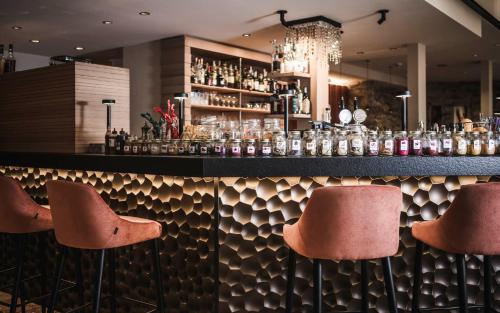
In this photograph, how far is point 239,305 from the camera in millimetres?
2340

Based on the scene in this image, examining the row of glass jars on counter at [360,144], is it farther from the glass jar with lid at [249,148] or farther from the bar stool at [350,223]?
the bar stool at [350,223]

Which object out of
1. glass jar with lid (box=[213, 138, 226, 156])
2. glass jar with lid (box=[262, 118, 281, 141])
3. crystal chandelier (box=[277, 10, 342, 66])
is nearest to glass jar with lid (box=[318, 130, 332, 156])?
glass jar with lid (box=[262, 118, 281, 141])

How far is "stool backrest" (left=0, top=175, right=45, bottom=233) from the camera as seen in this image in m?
2.57

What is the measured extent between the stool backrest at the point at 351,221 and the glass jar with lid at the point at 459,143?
0.88 meters

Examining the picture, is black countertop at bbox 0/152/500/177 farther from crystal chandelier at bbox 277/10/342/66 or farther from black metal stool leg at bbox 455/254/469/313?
crystal chandelier at bbox 277/10/342/66

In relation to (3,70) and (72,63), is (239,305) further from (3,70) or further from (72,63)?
(3,70)

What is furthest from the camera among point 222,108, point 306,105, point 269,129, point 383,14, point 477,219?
point 222,108

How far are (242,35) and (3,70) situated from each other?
2.81 meters

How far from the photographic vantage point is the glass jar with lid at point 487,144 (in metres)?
2.60

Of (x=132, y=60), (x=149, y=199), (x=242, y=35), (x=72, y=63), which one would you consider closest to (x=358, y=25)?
(x=242, y=35)

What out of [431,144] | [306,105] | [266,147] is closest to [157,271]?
[266,147]

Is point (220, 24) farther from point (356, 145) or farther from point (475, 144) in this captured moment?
point (475, 144)

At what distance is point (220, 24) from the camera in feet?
18.1

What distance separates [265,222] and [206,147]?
0.55 meters
